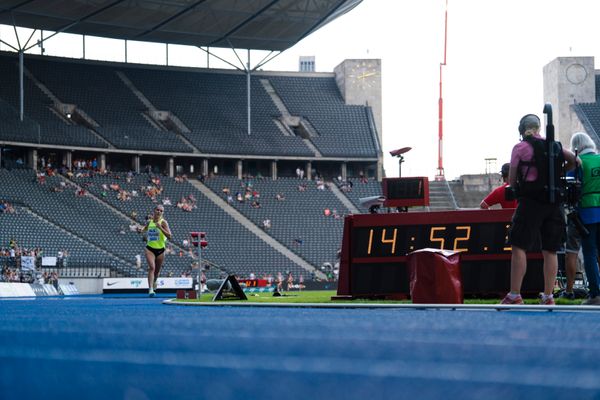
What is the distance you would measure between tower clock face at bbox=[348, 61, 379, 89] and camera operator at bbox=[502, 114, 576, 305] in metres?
56.7

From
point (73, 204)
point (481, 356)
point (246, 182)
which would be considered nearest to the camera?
point (481, 356)

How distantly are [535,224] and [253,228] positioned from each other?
44272mm

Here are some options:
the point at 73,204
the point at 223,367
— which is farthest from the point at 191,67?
the point at 223,367

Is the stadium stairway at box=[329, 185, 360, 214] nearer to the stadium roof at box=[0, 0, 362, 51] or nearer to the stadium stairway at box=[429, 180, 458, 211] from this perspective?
the stadium stairway at box=[429, 180, 458, 211]

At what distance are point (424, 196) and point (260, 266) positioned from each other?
3480cm

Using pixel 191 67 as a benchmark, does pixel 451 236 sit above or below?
below

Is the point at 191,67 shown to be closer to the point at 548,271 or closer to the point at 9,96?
the point at 9,96

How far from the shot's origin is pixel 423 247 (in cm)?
1334

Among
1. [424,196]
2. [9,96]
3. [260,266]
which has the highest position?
[9,96]

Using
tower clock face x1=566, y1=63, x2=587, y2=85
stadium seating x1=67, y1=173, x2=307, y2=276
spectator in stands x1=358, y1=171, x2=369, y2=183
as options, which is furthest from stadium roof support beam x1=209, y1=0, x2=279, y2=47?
tower clock face x1=566, y1=63, x2=587, y2=85

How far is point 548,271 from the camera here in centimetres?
881

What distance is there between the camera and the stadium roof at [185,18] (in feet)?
164

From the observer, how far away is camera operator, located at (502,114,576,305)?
28.1 ft

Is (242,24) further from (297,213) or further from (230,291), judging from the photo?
(230,291)
